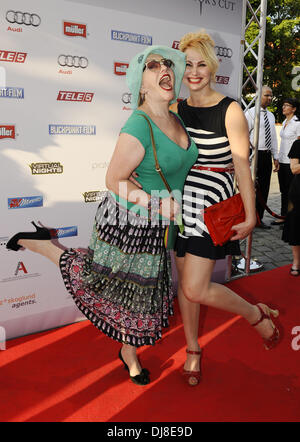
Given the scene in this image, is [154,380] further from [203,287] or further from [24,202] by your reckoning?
[24,202]

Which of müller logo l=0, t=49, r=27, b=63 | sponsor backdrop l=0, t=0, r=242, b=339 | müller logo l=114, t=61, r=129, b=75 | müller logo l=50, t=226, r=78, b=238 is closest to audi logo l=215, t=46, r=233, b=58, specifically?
sponsor backdrop l=0, t=0, r=242, b=339

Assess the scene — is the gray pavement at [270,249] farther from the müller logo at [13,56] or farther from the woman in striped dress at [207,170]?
the müller logo at [13,56]

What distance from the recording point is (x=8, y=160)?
8.82 feet

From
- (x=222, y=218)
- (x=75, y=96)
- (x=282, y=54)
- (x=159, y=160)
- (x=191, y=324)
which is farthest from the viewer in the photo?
(x=282, y=54)

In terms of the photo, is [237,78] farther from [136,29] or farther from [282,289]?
[282,289]

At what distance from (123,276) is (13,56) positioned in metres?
1.58

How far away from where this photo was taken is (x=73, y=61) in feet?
9.22

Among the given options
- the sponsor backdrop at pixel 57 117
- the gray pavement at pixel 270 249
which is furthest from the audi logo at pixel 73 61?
the gray pavement at pixel 270 249

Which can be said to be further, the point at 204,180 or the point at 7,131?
the point at 7,131

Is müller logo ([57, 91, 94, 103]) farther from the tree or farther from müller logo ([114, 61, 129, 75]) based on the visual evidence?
the tree

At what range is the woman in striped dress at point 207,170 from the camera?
2.25m

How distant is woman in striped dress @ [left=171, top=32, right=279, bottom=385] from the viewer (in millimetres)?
2254

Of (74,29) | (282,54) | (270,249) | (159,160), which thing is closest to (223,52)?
(74,29)

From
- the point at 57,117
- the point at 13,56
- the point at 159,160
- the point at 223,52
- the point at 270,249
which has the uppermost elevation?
the point at 223,52
